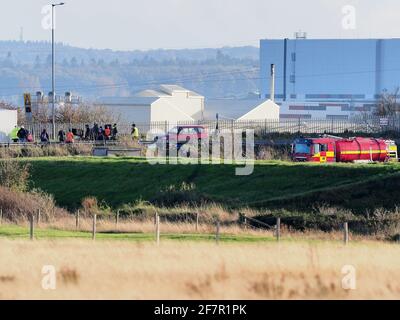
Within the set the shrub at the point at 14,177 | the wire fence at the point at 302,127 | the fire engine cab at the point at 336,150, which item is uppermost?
the wire fence at the point at 302,127

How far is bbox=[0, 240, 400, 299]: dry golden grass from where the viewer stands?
66.0 ft

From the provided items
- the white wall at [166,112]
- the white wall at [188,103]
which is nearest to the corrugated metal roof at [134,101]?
the white wall at [166,112]

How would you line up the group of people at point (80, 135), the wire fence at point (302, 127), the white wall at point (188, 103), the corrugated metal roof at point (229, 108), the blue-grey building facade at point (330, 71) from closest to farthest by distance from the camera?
1. the group of people at point (80, 135)
2. the wire fence at point (302, 127)
3. the corrugated metal roof at point (229, 108)
4. the white wall at point (188, 103)
5. the blue-grey building facade at point (330, 71)

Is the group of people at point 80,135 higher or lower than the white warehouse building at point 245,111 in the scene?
lower

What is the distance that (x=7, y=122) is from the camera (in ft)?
238

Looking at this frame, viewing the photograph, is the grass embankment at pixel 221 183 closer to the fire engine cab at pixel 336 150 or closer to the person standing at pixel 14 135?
the fire engine cab at pixel 336 150

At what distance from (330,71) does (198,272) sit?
157 m

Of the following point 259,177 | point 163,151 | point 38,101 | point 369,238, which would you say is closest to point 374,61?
point 38,101

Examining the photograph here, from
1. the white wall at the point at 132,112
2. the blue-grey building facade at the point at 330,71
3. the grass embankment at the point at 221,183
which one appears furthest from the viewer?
the blue-grey building facade at the point at 330,71

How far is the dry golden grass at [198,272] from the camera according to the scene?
20109mm

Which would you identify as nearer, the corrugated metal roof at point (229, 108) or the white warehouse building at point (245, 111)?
the white warehouse building at point (245, 111)

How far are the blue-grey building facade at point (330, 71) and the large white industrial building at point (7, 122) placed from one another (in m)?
97.4

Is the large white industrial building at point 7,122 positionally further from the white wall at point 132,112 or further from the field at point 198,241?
the white wall at point 132,112
